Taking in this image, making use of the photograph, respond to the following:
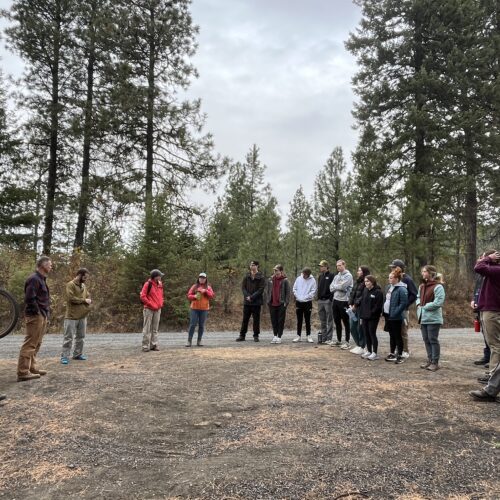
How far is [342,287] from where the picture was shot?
999 centimetres

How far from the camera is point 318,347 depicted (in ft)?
33.7

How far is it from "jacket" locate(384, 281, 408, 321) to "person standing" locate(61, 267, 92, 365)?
5945 mm

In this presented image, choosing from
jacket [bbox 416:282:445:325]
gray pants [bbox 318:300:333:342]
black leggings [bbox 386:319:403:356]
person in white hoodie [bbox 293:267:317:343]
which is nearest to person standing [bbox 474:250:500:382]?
jacket [bbox 416:282:445:325]

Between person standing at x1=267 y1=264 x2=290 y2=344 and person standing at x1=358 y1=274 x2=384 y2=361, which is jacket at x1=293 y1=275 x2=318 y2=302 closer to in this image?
person standing at x1=267 y1=264 x2=290 y2=344

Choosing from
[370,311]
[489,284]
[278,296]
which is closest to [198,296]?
[278,296]

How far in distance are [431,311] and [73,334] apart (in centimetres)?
679

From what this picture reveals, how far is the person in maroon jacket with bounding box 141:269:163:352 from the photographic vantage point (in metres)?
9.60

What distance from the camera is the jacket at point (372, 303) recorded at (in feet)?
28.2

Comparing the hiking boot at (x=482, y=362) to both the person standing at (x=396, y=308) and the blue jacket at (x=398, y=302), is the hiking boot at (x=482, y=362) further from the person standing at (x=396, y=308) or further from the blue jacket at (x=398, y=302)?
the blue jacket at (x=398, y=302)

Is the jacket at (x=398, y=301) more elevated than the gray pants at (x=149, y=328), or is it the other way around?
the jacket at (x=398, y=301)

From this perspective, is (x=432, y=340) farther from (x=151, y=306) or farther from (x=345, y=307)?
(x=151, y=306)

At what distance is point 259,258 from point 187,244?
2.96m

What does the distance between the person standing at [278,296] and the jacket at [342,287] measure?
52.0 inches

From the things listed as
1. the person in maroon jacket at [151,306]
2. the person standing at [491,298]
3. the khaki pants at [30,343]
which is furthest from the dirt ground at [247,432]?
the person in maroon jacket at [151,306]
